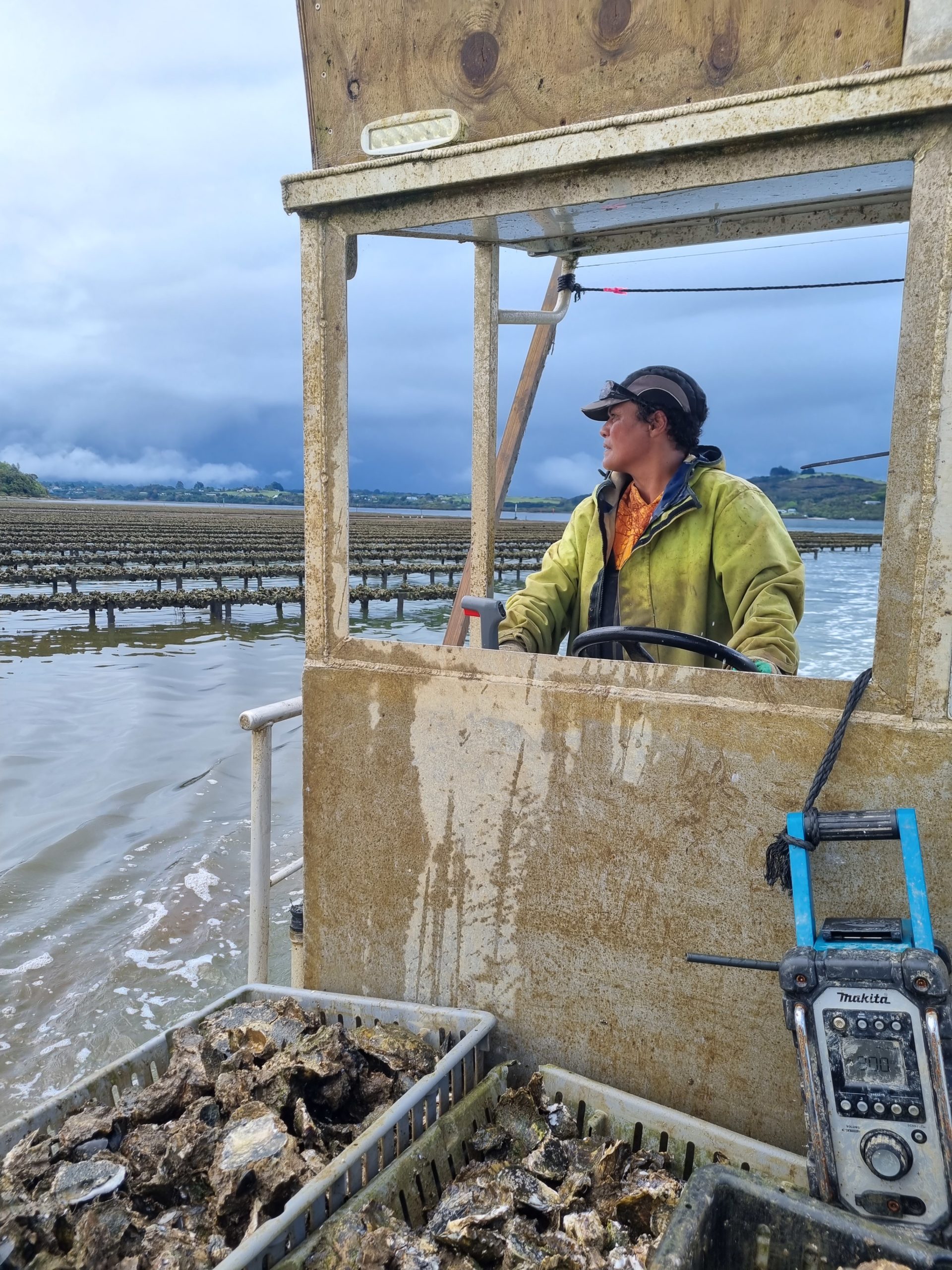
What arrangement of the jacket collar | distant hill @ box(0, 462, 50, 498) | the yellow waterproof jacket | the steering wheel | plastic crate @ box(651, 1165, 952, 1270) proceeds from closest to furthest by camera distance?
1. plastic crate @ box(651, 1165, 952, 1270)
2. the steering wheel
3. the yellow waterproof jacket
4. the jacket collar
5. distant hill @ box(0, 462, 50, 498)

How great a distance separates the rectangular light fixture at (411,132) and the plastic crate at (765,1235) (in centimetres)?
230

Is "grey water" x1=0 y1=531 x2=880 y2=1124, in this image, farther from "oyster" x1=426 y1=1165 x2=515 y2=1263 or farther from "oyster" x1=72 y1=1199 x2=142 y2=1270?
"oyster" x1=426 y1=1165 x2=515 y2=1263

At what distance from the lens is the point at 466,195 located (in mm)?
2174

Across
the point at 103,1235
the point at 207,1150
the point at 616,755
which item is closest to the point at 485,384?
the point at 616,755

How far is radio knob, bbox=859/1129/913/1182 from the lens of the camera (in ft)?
4.83

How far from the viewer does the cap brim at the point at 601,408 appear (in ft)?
10.1

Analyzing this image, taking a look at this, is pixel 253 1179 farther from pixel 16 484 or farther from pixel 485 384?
pixel 16 484

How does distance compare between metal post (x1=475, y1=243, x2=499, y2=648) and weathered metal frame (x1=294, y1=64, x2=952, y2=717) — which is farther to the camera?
metal post (x1=475, y1=243, x2=499, y2=648)

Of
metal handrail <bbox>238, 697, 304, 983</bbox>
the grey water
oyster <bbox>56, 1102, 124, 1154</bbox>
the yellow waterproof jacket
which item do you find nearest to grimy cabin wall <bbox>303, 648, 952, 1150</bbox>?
metal handrail <bbox>238, 697, 304, 983</bbox>

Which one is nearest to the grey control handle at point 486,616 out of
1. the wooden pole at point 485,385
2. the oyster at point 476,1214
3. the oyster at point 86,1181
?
the wooden pole at point 485,385

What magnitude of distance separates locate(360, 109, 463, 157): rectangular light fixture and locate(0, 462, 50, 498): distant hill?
123 metres

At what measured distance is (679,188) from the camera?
1.92m

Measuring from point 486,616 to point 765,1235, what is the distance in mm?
1535

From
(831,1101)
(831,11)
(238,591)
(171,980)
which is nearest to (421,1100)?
(831,1101)
